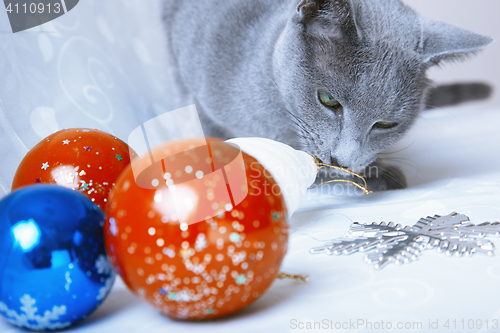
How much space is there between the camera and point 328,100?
2.92 ft

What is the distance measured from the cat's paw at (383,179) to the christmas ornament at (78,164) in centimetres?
61

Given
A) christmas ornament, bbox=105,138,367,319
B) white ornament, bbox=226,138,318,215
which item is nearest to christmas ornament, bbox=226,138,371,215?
white ornament, bbox=226,138,318,215

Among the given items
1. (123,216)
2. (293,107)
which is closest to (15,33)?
(293,107)

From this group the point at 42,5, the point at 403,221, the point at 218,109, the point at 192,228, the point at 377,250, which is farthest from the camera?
the point at 218,109

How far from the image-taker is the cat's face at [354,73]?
0.85 metres

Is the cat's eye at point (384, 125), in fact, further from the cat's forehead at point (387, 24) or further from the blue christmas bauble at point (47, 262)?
the blue christmas bauble at point (47, 262)

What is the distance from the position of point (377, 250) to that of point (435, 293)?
0.12m

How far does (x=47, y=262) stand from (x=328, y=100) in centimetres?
64

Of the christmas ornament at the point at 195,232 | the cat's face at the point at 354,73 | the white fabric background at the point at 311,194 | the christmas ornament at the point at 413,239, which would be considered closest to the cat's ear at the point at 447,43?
the cat's face at the point at 354,73

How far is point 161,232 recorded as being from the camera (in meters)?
0.41

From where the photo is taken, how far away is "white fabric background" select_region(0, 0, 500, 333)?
1.52ft

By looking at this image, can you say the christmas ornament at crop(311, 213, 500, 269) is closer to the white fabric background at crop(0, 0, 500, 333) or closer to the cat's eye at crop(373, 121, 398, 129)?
the white fabric background at crop(0, 0, 500, 333)

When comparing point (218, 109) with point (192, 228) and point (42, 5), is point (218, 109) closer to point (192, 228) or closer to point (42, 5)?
point (42, 5)

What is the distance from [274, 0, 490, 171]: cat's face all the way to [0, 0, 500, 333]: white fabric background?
5.6 inches
